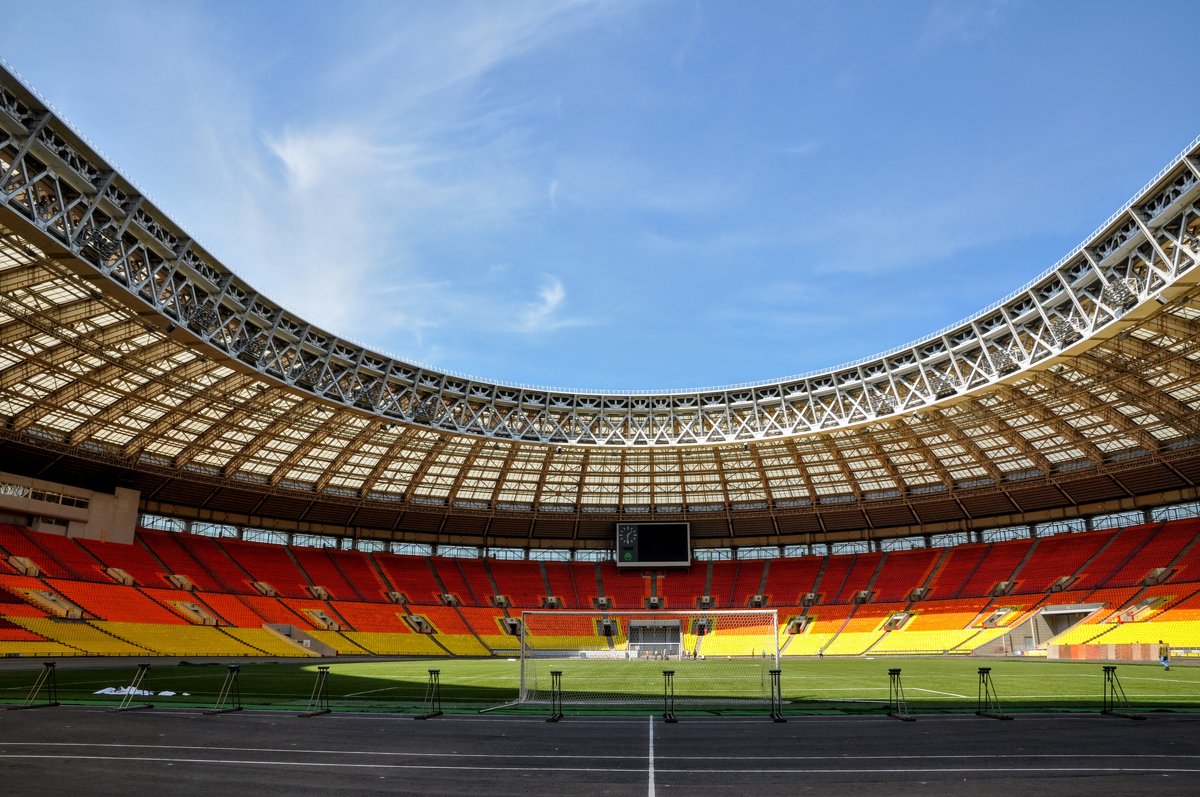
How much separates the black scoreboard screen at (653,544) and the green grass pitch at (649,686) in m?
28.5

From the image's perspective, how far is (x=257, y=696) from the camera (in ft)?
82.0

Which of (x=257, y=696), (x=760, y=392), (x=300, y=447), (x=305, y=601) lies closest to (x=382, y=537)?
(x=305, y=601)

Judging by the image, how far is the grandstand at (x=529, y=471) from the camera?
3309cm

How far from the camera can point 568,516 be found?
71.5 meters

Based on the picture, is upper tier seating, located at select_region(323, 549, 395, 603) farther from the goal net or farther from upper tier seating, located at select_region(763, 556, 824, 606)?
upper tier seating, located at select_region(763, 556, 824, 606)

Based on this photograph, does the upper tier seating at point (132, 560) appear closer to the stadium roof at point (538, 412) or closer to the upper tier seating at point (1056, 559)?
the stadium roof at point (538, 412)

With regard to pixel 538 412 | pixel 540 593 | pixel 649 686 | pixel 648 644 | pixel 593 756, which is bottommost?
pixel 593 756

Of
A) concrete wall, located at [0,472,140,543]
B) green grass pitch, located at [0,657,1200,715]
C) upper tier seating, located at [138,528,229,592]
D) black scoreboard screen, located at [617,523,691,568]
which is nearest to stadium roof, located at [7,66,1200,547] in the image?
concrete wall, located at [0,472,140,543]

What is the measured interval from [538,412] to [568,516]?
72.1ft

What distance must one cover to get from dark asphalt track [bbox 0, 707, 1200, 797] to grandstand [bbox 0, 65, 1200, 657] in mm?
19370

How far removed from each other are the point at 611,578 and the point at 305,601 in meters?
26.6

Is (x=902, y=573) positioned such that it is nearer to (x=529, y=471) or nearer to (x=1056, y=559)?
(x=1056, y=559)

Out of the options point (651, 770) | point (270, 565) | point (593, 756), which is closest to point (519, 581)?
point (270, 565)

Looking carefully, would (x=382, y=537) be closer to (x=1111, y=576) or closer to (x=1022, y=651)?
(x=1022, y=651)
